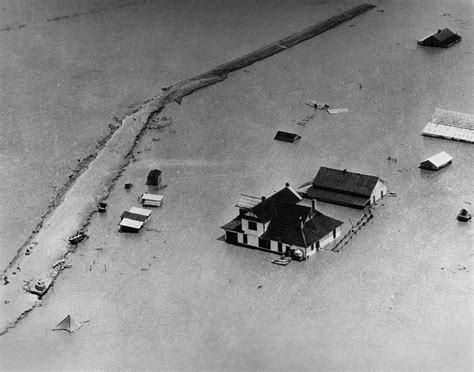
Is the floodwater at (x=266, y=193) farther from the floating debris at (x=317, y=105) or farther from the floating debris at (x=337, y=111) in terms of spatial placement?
the floating debris at (x=337, y=111)

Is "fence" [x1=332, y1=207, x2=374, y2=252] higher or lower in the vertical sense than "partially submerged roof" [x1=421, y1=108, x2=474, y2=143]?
lower

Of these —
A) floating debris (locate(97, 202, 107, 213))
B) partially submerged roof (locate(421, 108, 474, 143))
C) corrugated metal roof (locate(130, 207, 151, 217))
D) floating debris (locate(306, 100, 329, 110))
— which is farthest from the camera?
floating debris (locate(306, 100, 329, 110))

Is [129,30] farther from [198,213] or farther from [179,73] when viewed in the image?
[198,213]

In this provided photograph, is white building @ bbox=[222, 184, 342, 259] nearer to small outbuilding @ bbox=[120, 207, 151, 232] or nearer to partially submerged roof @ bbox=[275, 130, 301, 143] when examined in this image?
small outbuilding @ bbox=[120, 207, 151, 232]

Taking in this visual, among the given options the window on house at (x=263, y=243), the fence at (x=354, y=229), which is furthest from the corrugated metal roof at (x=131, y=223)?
the fence at (x=354, y=229)

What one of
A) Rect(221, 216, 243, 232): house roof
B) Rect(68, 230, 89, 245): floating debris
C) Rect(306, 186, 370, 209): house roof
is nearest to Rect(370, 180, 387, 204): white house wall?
Rect(306, 186, 370, 209): house roof

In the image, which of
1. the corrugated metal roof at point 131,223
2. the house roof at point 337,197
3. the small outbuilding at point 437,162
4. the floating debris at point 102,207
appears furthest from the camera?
the small outbuilding at point 437,162

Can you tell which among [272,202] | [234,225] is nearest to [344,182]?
[272,202]

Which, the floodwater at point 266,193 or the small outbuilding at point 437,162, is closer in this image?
the floodwater at point 266,193
